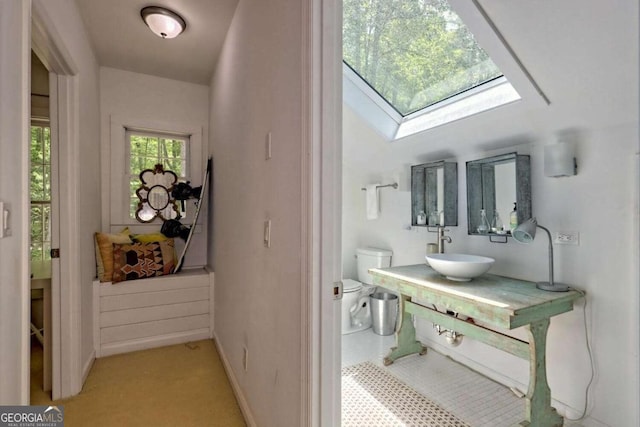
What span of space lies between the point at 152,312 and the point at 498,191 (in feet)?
9.70

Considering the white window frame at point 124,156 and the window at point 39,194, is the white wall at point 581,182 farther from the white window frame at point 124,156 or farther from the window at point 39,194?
the window at point 39,194

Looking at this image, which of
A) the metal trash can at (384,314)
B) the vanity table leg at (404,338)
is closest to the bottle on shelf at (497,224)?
the vanity table leg at (404,338)

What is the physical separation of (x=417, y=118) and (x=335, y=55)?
5.38ft

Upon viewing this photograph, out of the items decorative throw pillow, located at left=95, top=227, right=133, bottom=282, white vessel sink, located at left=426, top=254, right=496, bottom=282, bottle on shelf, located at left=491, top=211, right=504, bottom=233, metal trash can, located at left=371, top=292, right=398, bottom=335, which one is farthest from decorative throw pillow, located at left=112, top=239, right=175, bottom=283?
bottle on shelf, located at left=491, top=211, right=504, bottom=233

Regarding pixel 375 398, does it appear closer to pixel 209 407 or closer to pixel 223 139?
pixel 209 407

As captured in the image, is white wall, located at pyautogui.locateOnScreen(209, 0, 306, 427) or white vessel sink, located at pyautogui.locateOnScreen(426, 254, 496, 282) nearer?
white wall, located at pyautogui.locateOnScreen(209, 0, 306, 427)

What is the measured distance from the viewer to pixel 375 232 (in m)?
3.26

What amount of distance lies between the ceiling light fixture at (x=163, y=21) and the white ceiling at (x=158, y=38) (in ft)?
0.10

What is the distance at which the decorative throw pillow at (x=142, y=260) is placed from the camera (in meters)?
2.51

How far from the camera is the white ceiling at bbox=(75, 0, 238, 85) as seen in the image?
2.02m

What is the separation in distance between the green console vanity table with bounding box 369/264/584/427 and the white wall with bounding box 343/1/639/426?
0.56 ft

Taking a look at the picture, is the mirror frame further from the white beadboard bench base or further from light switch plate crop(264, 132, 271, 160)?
light switch plate crop(264, 132, 271, 160)

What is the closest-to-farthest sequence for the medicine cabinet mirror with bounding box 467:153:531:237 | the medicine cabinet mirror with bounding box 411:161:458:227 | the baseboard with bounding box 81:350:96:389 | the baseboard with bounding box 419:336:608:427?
the baseboard with bounding box 419:336:608:427, the medicine cabinet mirror with bounding box 467:153:531:237, the baseboard with bounding box 81:350:96:389, the medicine cabinet mirror with bounding box 411:161:458:227

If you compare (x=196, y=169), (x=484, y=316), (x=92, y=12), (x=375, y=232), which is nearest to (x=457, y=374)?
(x=484, y=316)
